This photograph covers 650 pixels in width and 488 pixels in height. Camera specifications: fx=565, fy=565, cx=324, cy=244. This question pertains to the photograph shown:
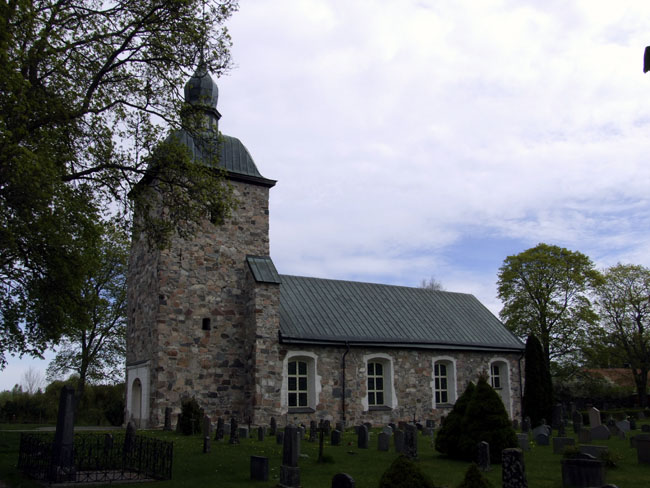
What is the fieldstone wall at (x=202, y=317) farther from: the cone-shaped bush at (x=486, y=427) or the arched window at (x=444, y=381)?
the cone-shaped bush at (x=486, y=427)

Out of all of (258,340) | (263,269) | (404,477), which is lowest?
(404,477)

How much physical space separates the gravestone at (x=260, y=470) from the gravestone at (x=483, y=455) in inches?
148

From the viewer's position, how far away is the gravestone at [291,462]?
334 inches

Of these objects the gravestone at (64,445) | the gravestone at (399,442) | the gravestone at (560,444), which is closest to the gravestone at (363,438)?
the gravestone at (399,442)

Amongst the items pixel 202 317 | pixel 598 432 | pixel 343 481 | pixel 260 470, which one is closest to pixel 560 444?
pixel 598 432

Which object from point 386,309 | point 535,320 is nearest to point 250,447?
point 386,309

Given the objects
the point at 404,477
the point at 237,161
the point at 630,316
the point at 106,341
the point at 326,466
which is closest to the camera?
the point at 404,477

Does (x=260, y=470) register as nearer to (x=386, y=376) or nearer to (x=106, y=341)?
(x=386, y=376)

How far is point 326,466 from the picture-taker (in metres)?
10.4

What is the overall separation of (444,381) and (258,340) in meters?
8.47

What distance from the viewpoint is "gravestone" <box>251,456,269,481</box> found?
897 cm

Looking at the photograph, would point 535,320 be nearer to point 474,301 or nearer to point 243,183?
point 474,301

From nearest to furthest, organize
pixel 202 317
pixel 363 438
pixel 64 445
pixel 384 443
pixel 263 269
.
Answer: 1. pixel 64 445
2. pixel 384 443
3. pixel 363 438
4. pixel 202 317
5. pixel 263 269

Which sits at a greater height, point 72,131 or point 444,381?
point 72,131
